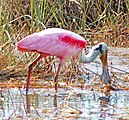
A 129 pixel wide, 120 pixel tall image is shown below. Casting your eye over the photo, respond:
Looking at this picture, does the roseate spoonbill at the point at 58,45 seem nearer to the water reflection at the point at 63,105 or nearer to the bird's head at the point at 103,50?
the bird's head at the point at 103,50

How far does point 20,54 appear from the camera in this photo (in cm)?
822

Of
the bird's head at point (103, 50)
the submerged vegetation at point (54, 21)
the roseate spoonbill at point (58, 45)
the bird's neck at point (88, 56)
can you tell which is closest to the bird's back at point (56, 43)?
the roseate spoonbill at point (58, 45)

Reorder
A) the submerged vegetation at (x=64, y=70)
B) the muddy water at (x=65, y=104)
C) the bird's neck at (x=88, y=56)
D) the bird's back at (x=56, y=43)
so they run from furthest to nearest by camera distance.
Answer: the bird's neck at (x=88, y=56)
the bird's back at (x=56, y=43)
the submerged vegetation at (x=64, y=70)
the muddy water at (x=65, y=104)

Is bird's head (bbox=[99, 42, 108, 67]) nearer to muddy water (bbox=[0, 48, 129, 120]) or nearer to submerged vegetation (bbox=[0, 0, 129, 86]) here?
muddy water (bbox=[0, 48, 129, 120])

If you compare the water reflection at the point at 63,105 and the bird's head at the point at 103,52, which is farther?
the bird's head at the point at 103,52

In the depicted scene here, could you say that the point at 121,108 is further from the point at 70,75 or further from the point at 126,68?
the point at 126,68

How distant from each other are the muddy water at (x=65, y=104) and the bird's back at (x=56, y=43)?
1.51ft

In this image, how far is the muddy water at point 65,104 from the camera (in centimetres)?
598

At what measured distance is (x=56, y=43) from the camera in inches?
302

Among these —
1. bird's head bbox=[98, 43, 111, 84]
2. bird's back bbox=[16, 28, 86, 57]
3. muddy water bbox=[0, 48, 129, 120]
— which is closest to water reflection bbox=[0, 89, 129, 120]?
muddy water bbox=[0, 48, 129, 120]

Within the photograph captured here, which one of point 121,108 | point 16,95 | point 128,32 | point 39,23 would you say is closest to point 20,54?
point 39,23

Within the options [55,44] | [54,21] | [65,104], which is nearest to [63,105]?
[65,104]

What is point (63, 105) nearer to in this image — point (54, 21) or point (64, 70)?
point (64, 70)

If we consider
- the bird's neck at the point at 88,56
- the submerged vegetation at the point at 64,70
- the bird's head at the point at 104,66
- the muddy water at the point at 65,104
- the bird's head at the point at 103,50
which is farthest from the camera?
the bird's head at the point at 103,50
